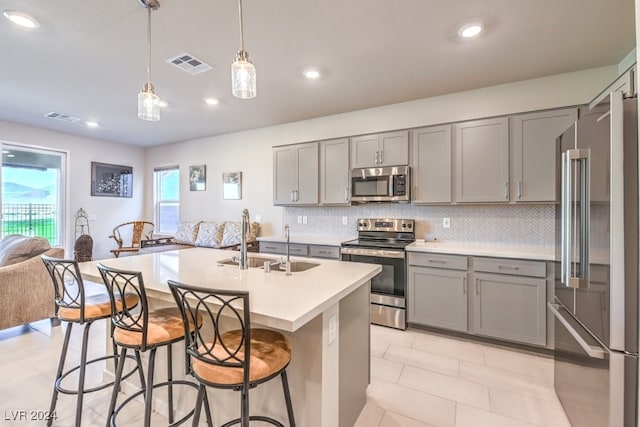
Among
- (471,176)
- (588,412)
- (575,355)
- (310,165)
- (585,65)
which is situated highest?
(585,65)

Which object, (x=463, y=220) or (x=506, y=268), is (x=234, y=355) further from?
(x=463, y=220)

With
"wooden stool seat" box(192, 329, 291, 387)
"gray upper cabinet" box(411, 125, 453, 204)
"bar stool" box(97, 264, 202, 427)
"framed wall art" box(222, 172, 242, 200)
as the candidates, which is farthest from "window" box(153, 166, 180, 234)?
"wooden stool seat" box(192, 329, 291, 387)

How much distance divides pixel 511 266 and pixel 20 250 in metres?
4.85

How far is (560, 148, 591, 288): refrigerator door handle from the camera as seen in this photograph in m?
1.58

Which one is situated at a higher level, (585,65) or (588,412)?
(585,65)

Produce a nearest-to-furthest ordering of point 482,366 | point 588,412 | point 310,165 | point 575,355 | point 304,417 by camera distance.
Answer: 1. point 304,417
2. point 588,412
3. point 575,355
4. point 482,366
5. point 310,165

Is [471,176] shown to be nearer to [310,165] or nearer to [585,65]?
[585,65]

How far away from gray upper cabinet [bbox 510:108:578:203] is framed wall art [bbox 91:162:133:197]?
6690 millimetres

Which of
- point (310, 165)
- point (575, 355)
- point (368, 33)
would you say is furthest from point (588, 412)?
Answer: point (310, 165)

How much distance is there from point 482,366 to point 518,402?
467 mm

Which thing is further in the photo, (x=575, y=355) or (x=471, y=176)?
(x=471, y=176)

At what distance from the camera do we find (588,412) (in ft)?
5.27

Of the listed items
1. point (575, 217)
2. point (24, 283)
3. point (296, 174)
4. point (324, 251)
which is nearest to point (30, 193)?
point (24, 283)

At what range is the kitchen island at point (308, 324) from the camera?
128 centimetres
